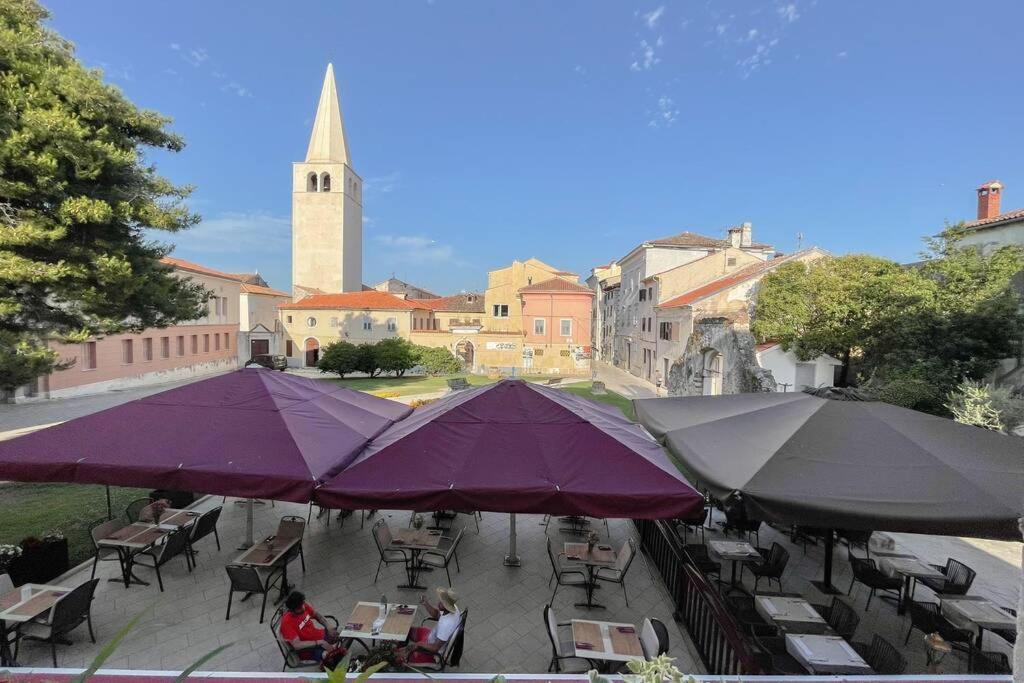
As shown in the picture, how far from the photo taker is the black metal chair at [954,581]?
6.02 metres

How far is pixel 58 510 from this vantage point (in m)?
9.03

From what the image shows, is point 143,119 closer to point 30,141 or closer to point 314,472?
point 30,141

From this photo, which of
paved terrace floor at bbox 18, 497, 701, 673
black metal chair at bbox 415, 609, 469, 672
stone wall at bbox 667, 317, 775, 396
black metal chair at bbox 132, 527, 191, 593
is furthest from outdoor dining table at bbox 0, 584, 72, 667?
stone wall at bbox 667, 317, 775, 396

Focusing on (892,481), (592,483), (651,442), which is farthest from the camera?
(651,442)

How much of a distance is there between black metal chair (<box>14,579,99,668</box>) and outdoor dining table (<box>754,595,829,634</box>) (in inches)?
292

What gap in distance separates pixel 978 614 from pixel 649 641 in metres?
4.16

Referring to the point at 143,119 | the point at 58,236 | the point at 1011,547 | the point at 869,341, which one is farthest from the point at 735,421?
the point at 869,341

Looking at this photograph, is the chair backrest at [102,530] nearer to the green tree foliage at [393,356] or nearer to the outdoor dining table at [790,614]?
the outdoor dining table at [790,614]

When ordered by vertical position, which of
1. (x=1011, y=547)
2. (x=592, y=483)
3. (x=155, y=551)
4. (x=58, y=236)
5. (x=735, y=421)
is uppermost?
(x=58, y=236)

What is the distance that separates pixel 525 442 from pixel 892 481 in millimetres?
3706

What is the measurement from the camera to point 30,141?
923cm

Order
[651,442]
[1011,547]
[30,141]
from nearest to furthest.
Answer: [651,442]
[1011,547]
[30,141]

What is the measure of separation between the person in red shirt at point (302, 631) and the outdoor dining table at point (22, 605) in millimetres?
2566

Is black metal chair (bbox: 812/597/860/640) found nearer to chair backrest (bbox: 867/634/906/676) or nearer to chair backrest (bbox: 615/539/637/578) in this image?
chair backrest (bbox: 867/634/906/676)
